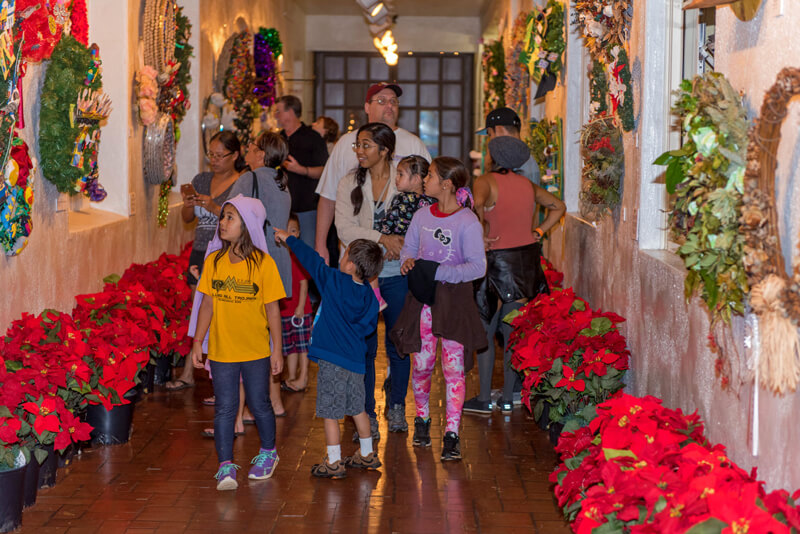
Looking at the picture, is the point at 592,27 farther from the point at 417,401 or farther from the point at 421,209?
the point at 417,401

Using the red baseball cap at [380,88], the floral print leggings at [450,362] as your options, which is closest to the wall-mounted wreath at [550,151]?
the red baseball cap at [380,88]

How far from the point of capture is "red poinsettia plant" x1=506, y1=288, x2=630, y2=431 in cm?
459

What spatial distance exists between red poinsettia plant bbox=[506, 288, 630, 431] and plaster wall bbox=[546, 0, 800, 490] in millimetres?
110

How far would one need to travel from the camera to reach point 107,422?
16.0 feet

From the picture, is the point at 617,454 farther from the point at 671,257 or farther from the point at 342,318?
the point at 342,318

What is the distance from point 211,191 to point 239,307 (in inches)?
63.9

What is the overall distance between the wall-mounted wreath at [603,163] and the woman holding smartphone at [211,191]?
6.53 feet

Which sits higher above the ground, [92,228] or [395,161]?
[395,161]

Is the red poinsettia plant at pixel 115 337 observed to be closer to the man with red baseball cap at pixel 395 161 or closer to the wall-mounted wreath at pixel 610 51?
the man with red baseball cap at pixel 395 161

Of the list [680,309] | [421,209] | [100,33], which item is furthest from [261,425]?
[100,33]

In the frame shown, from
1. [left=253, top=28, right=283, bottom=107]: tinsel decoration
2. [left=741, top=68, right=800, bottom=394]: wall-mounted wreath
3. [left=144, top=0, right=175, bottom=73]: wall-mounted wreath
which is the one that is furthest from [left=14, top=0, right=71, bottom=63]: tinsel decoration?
[left=253, top=28, right=283, bottom=107]: tinsel decoration

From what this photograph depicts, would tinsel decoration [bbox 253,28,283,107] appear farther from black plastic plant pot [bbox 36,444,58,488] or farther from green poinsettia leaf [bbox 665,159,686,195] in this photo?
green poinsettia leaf [bbox 665,159,686,195]

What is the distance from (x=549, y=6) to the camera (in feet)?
23.6

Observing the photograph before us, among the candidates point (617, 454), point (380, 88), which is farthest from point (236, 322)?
point (617, 454)
